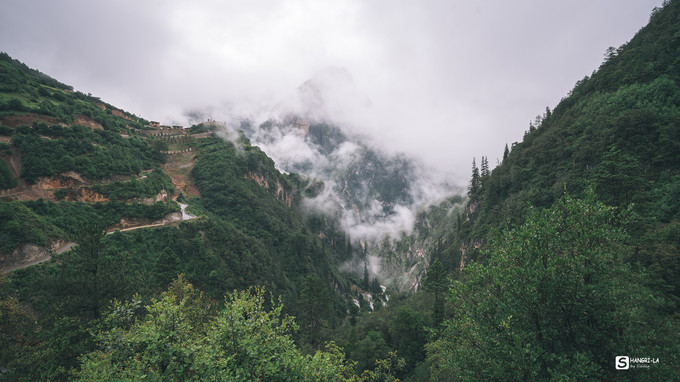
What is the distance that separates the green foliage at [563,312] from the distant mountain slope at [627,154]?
362 cm

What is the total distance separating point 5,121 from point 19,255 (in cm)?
3313

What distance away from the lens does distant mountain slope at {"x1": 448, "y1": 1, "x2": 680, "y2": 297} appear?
85.1ft

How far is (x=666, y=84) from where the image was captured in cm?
4559

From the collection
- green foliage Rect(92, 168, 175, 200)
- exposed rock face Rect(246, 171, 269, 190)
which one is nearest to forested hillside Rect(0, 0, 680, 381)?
green foliage Rect(92, 168, 175, 200)

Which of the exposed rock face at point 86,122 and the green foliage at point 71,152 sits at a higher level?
the exposed rock face at point 86,122

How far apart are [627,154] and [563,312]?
144 feet

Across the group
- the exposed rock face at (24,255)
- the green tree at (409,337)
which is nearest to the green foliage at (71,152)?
the exposed rock face at (24,255)

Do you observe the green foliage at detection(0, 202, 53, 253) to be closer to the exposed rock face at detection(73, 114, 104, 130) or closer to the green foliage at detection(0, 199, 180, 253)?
the green foliage at detection(0, 199, 180, 253)

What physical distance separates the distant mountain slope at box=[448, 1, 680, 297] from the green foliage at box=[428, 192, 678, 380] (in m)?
3.62

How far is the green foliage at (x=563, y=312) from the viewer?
11.3 metres

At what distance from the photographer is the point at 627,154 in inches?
1548

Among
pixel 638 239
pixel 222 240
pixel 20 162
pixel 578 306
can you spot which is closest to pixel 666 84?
pixel 638 239

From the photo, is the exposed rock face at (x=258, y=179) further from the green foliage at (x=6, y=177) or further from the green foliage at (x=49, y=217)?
the green foliage at (x=6, y=177)

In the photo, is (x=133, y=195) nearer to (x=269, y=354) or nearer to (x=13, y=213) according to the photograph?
(x=13, y=213)
